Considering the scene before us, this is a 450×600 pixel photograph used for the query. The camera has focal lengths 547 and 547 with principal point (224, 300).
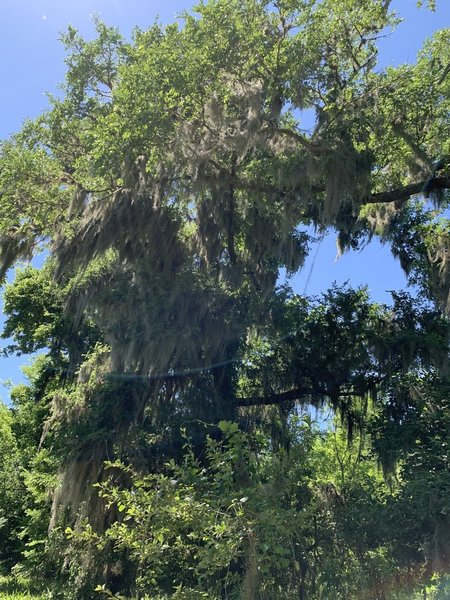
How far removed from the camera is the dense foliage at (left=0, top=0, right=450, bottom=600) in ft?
26.7

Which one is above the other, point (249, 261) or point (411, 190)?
point (411, 190)

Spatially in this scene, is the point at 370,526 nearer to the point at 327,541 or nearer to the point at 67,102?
the point at 327,541

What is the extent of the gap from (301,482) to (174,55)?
6.70 metres

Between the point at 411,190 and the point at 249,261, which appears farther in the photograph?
the point at 249,261

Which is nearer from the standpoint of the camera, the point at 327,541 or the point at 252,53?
the point at 327,541

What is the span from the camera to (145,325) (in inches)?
364

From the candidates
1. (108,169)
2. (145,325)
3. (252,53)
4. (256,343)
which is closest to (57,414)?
(145,325)

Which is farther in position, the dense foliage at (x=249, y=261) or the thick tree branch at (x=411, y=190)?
the thick tree branch at (x=411, y=190)

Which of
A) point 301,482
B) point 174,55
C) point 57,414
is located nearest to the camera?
point 301,482

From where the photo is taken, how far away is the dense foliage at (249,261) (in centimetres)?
813

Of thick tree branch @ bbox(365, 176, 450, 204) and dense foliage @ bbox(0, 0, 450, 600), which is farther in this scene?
thick tree branch @ bbox(365, 176, 450, 204)

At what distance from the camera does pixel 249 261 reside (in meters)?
11.1

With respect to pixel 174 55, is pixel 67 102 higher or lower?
higher

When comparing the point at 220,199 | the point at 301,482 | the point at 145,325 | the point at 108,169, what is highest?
the point at 220,199
